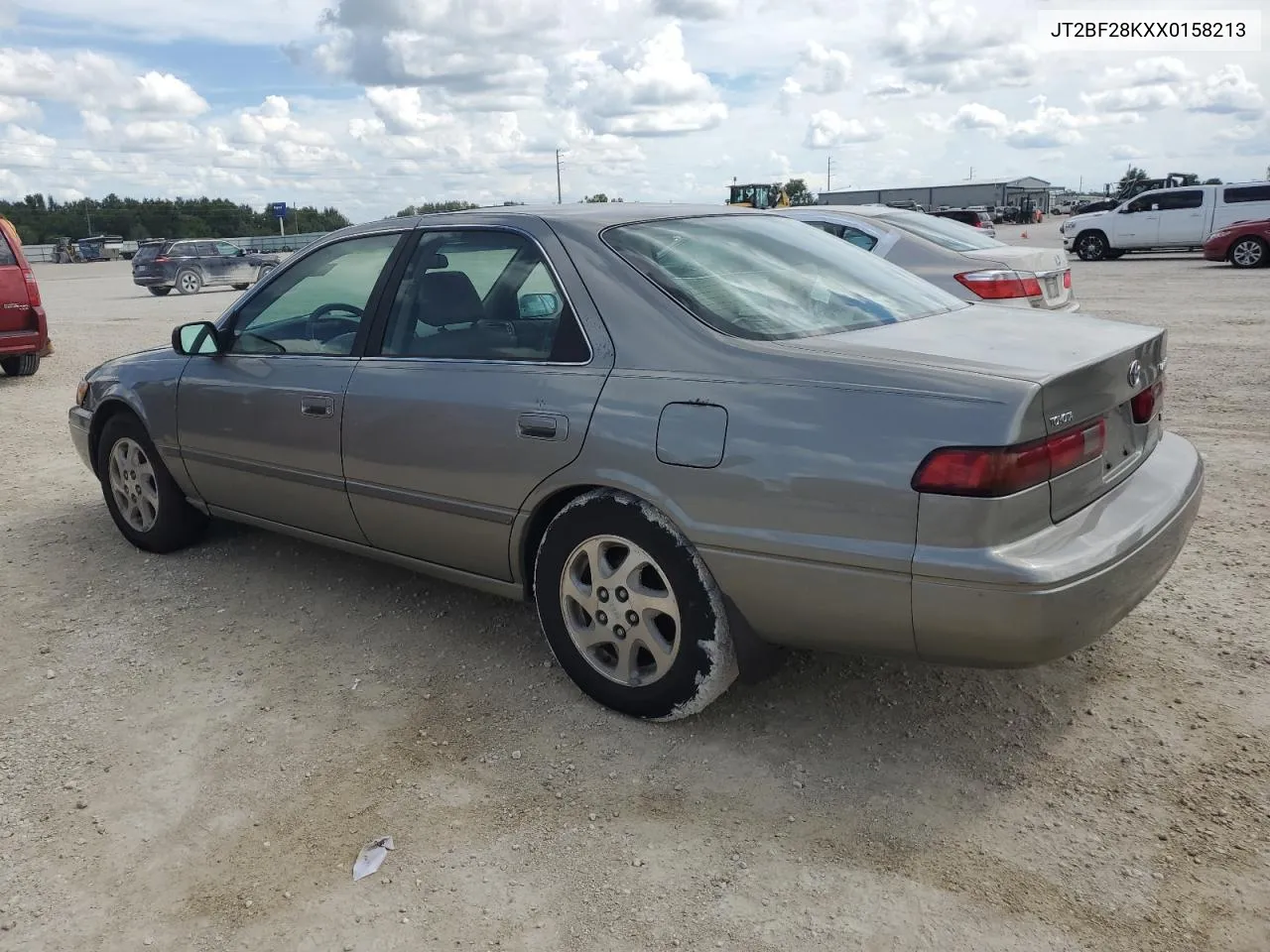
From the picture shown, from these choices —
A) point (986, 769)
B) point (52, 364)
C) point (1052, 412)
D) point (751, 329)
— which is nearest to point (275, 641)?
point (751, 329)

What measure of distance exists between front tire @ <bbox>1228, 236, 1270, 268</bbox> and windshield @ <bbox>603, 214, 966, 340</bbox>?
19952mm

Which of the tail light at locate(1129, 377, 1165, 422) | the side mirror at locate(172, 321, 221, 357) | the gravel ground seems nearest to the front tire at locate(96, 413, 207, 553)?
the gravel ground

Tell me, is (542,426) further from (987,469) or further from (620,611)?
(987,469)

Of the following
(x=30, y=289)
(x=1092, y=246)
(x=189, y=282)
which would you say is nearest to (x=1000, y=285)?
(x=30, y=289)

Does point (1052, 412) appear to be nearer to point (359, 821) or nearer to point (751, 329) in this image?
point (751, 329)

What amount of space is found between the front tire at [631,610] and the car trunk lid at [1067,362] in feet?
2.32

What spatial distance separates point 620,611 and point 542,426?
0.61 m

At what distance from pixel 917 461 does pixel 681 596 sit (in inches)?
32.0

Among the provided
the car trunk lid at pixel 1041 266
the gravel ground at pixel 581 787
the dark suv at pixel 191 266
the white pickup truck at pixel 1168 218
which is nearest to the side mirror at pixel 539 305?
the gravel ground at pixel 581 787

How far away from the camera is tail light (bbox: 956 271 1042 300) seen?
23.7 ft

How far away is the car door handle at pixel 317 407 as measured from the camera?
3.93 metres

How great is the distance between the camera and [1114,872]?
Answer: 2.50 m

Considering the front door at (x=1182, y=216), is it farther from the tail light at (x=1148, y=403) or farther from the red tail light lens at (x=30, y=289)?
the tail light at (x=1148, y=403)

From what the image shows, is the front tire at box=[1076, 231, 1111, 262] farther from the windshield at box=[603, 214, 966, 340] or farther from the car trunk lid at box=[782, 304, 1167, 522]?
the car trunk lid at box=[782, 304, 1167, 522]
